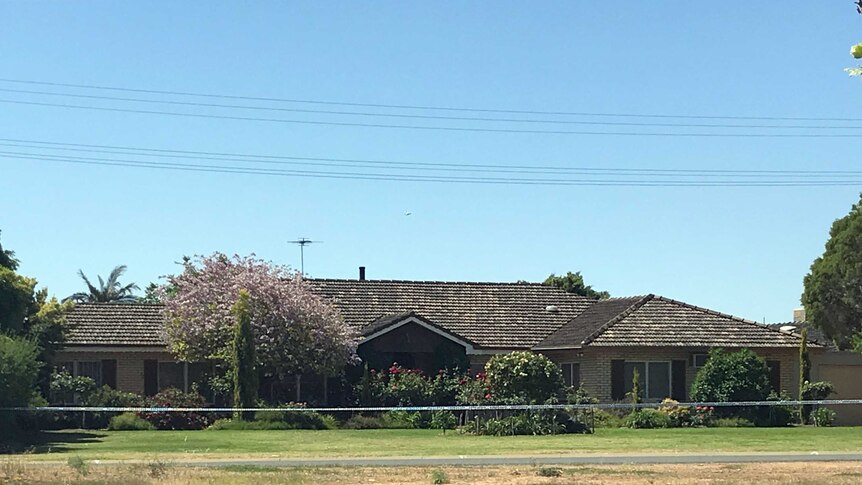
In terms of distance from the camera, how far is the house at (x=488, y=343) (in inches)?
1783

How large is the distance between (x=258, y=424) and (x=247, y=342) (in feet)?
12.3

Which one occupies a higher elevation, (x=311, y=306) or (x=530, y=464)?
(x=311, y=306)

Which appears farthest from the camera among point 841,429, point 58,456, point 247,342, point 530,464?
point 247,342

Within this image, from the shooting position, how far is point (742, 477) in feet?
69.6

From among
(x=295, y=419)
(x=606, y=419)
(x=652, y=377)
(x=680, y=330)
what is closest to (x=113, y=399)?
(x=295, y=419)

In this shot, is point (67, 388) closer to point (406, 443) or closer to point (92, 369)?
point (92, 369)

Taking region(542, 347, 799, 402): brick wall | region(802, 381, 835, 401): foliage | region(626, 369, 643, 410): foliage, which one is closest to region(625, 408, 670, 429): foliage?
region(626, 369, 643, 410): foliage

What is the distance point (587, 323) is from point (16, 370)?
2336cm

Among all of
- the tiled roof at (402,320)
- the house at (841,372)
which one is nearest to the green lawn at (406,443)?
the house at (841,372)

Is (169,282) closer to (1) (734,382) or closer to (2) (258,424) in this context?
(2) (258,424)

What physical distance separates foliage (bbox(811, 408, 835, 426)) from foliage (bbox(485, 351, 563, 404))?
30.9 ft

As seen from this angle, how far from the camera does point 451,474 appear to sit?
21734mm

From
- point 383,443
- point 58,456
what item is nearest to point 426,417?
point 383,443

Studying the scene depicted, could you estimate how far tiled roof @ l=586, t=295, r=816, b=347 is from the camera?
148ft
